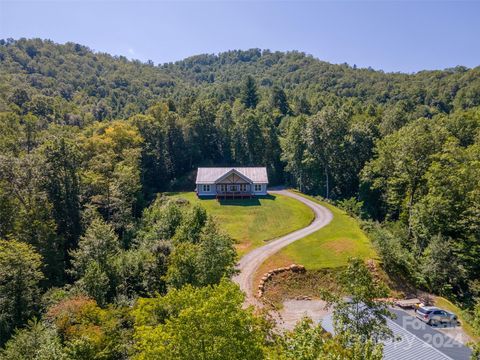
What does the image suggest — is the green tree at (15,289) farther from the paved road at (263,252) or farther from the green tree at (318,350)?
the green tree at (318,350)

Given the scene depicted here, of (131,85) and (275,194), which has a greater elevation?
(131,85)

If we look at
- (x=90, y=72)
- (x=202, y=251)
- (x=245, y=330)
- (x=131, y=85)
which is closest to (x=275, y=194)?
(x=202, y=251)

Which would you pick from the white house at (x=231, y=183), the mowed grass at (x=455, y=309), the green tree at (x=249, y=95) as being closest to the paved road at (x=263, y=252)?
the white house at (x=231, y=183)

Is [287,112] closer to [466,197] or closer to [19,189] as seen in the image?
[466,197]

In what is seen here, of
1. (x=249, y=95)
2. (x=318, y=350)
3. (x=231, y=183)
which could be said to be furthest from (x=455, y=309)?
(x=249, y=95)

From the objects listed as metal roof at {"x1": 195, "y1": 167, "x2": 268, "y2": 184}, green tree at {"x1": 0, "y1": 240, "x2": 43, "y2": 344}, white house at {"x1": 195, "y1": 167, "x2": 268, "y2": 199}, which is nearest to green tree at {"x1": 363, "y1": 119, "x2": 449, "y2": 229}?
metal roof at {"x1": 195, "y1": 167, "x2": 268, "y2": 184}

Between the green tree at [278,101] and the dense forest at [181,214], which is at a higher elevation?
the green tree at [278,101]

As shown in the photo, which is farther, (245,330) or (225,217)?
(225,217)
